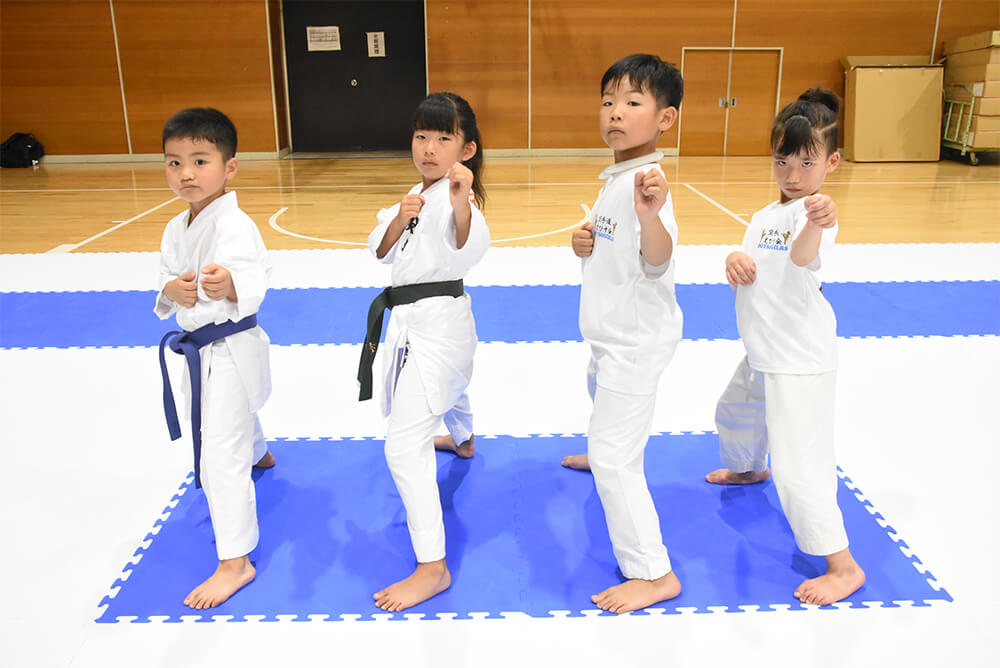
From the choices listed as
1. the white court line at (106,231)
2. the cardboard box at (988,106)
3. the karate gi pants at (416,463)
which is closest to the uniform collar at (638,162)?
the karate gi pants at (416,463)

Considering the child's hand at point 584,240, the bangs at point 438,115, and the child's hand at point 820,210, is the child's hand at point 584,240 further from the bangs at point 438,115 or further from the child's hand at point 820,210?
the child's hand at point 820,210

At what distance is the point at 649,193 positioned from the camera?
2.07 metres

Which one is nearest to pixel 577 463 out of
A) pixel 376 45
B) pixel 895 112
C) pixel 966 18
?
pixel 895 112

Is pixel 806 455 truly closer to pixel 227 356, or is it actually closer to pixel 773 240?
pixel 773 240

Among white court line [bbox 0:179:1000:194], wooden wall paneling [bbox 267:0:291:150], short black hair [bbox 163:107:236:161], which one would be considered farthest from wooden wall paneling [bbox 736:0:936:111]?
short black hair [bbox 163:107:236:161]

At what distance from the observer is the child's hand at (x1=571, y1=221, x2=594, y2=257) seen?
2.40 metres

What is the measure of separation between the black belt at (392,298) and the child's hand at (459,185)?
12.1 inches

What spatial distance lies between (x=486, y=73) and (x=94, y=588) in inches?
543

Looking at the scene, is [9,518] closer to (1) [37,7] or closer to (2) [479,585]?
(2) [479,585]

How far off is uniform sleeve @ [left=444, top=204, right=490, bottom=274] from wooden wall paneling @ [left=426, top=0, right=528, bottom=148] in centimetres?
1274

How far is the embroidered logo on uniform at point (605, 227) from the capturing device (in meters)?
2.32

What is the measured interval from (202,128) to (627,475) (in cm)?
171

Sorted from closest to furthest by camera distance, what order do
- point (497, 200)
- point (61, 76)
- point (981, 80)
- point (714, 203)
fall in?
point (714, 203)
point (497, 200)
point (981, 80)
point (61, 76)

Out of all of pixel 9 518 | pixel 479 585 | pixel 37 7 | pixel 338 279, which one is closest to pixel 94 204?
pixel 338 279
